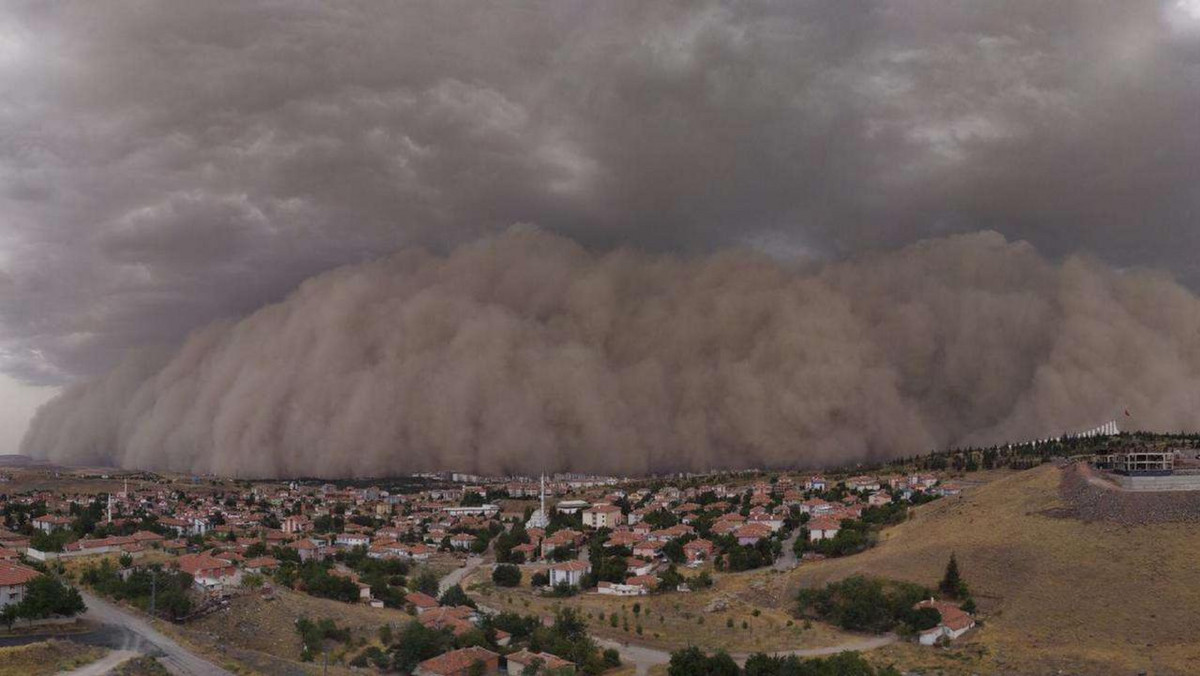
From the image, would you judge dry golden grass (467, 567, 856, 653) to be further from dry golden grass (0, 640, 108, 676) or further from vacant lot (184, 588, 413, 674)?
dry golden grass (0, 640, 108, 676)

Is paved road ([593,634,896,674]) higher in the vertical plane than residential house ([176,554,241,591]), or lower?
lower

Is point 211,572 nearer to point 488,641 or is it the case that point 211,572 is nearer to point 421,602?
point 421,602

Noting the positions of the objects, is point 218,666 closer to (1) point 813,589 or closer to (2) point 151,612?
(2) point 151,612

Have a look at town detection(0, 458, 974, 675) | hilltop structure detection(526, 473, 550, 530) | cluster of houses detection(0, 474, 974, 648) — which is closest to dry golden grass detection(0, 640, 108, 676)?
town detection(0, 458, 974, 675)

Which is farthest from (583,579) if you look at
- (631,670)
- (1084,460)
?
(1084,460)

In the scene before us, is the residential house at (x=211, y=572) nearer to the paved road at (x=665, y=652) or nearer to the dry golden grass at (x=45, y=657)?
the dry golden grass at (x=45, y=657)
